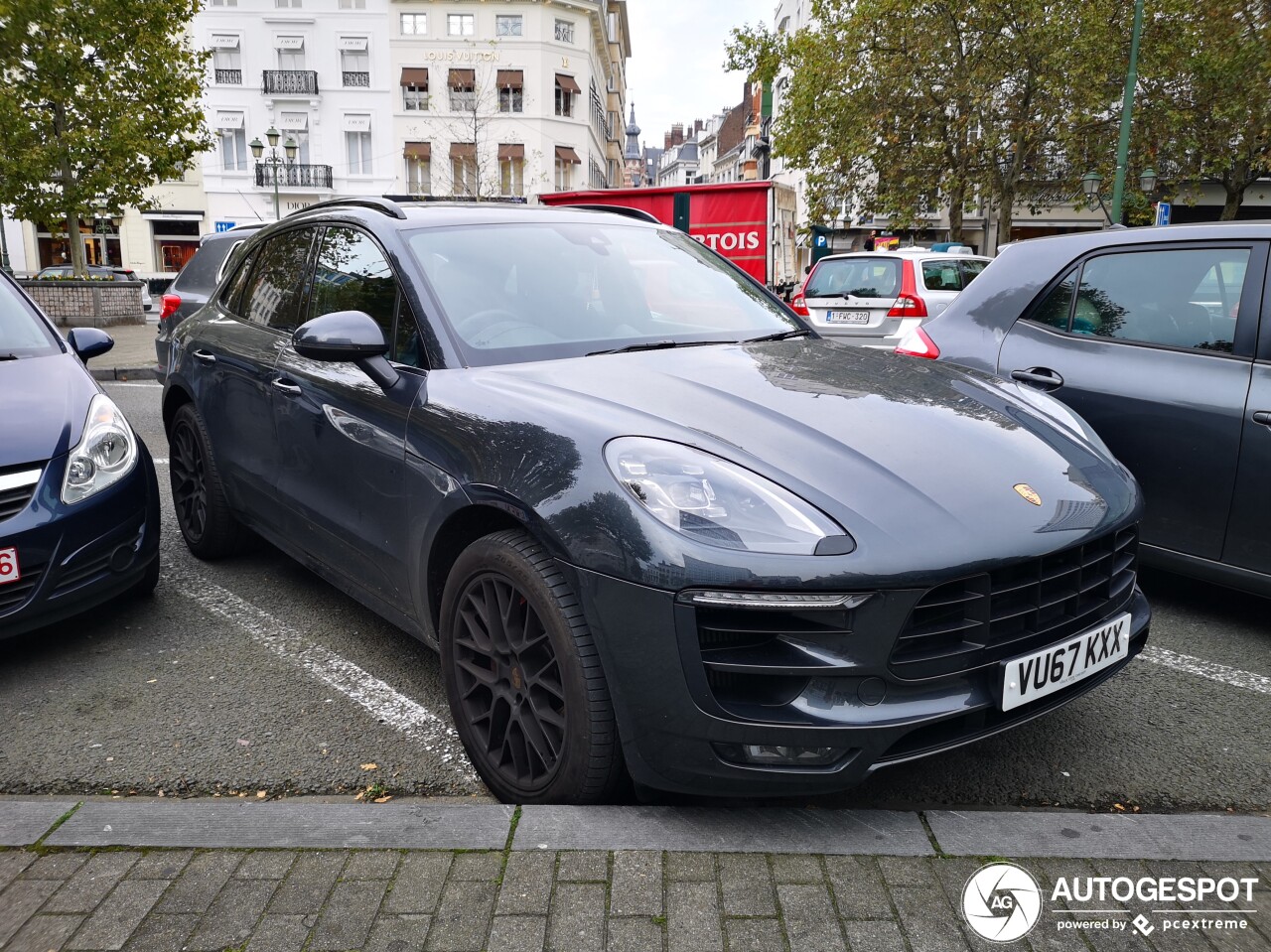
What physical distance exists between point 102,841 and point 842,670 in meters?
1.75

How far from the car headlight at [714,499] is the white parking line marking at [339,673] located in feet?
3.69

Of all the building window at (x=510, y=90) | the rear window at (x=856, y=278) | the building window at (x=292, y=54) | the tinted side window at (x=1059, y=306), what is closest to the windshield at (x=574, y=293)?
the tinted side window at (x=1059, y=306)

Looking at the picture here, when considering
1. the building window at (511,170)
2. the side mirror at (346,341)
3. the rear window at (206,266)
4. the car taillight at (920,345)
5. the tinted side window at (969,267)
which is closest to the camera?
the side mirror at (346,341)

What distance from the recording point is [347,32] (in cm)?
4478

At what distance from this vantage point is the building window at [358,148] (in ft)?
147

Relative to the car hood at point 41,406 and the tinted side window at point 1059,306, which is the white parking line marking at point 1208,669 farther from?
the car hood at point 41,406

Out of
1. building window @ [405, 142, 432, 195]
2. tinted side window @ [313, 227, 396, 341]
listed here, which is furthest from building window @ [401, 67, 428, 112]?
tinted side window @ [313, 227, 396, 341]

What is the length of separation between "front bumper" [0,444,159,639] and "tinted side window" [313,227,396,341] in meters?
1.05

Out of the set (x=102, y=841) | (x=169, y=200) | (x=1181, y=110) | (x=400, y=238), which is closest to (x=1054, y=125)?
(x=1181, y=110)

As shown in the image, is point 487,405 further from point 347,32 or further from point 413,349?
point 347,32

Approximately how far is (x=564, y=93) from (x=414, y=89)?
6.79m

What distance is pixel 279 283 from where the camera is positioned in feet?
14.0

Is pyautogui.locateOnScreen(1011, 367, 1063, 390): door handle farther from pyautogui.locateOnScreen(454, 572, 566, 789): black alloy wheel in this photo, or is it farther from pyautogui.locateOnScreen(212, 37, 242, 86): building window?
pyautogui.locateOnScreen(212, 37, 242, 86): building window

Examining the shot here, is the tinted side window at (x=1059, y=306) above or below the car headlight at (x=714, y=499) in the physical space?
above
